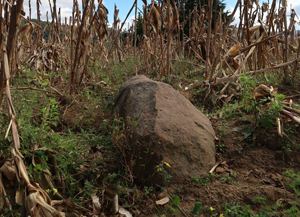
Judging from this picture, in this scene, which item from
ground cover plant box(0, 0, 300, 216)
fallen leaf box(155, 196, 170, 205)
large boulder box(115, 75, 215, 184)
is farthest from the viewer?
large boulder box(115, 75, 215, 184)

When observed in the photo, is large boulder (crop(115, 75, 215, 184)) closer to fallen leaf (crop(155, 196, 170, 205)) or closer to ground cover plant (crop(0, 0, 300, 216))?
ground cover plant (crop(0, 0, 300, 216))

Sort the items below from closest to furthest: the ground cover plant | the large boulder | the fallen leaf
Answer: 1. the ground cover plant
2. the fallen leaf
3. the large boulder

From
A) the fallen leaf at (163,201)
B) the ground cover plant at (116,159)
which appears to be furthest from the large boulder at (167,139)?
the fallen leaf at (163,201)

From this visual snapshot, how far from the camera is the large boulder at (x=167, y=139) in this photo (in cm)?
219

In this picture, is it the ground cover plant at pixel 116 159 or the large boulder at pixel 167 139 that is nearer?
the ground cover plant at pixel 116 159

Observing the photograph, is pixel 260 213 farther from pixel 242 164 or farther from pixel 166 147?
pixel 166 147

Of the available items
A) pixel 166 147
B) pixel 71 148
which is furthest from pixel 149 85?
pixel 71 148

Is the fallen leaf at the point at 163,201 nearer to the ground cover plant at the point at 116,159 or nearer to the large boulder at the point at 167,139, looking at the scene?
the ground cover plant at the point at 116,159

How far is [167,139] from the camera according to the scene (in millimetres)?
2229

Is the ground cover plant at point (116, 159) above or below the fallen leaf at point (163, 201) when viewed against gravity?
above

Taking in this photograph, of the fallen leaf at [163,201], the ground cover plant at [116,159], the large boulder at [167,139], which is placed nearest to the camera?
the ground cover plant at [116,159]

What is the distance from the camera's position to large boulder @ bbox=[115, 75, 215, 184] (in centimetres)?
219

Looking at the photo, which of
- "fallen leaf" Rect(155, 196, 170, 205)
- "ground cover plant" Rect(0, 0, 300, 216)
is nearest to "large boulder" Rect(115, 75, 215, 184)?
"ground cover plant" Rect(0, 0, 300, 216)

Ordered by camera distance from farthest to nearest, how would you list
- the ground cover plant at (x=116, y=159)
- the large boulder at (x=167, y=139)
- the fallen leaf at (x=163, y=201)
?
1. the large boulder at (x=167, y=139)
2. the fallen leaf at (x=163, y=201)
3. the ground cover plant at (x=116, y=159)
